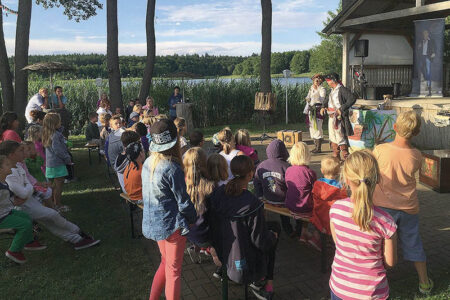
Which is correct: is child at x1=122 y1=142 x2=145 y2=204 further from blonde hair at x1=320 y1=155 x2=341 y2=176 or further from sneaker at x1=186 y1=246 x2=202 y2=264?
blonde hair at x1=320 y1=155 x2=341 y2=176

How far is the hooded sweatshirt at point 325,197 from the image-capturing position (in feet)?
11.6

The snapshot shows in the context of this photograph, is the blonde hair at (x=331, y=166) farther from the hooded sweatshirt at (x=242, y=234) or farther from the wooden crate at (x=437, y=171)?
the wooden crate at (x=437, y=171)

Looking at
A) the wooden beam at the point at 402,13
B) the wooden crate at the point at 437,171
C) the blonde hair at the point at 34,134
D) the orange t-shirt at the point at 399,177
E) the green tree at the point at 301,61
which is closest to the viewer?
the orange t-shirt at the point at 399,177

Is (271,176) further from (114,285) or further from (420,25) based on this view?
(420,25)

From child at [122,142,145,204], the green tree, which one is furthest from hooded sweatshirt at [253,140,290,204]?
the green tree

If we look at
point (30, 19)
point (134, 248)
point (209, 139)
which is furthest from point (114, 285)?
point (30, 19)

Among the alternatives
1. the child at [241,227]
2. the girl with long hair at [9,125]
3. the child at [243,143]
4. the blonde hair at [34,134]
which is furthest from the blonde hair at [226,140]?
the girl with long hair at [9,125]

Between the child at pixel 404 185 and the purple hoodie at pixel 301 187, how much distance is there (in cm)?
76

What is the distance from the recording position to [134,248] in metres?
4.56

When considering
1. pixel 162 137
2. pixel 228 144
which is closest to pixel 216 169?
pixel 162 137

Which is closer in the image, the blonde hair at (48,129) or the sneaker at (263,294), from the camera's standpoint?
the sneaker at (263,294)

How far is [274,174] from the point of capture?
4133 millimetres

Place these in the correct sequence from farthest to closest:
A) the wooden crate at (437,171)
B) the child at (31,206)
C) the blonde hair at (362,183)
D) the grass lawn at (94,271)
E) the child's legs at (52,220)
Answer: the wooden crate at (437,171)
the child's legs at (52,220)
the child at (31,206)
the grass lawn at (94,271)
the blonde hair at (362,183)

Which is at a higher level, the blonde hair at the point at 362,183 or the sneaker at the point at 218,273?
the blonde hair at the point at 362,183
